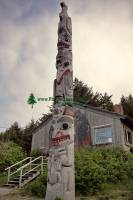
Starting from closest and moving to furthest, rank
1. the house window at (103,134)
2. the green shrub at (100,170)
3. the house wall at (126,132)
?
the green shrub at (100,170), the house window at (103,134), the house wall at (126,132)

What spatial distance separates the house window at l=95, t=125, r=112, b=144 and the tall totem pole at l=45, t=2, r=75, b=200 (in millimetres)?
11062

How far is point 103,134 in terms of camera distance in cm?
2198

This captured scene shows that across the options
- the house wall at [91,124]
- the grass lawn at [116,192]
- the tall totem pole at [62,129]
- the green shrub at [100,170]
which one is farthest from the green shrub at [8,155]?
the tall totem pole at [62,129]

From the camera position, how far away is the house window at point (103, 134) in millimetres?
21608

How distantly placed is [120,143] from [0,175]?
31.6 feet

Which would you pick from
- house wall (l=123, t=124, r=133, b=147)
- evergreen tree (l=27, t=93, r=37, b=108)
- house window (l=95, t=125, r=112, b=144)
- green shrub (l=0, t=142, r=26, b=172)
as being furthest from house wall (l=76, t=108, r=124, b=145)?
evergreen tree (l=27, t=93, r=37, b=108)

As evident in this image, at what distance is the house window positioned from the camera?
851 inches

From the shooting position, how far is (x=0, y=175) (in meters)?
19.5

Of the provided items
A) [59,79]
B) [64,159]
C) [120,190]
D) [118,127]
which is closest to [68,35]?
[59,79]

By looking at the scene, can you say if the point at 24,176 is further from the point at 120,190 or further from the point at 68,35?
the point at 68,35

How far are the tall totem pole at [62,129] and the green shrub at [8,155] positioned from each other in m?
12.0

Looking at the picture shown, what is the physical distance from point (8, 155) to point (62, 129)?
44.5ft

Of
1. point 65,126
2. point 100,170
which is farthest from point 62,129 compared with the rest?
point 100,170

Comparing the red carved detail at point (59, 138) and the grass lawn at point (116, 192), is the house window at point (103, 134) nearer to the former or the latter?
the grass lawn at point (116, 192)
